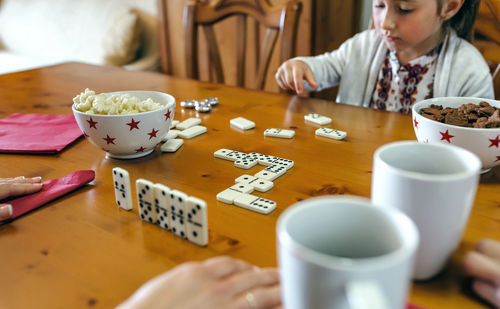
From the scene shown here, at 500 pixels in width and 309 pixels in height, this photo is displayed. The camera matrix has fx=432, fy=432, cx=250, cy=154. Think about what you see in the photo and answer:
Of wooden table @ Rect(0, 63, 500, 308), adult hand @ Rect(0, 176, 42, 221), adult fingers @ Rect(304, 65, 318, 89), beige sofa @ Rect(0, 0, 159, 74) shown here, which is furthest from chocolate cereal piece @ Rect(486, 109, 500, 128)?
beige sofa @ Rect(0, 0, 159, 74)

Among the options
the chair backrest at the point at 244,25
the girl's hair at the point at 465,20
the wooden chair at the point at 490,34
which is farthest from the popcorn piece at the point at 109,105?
the wooden chair at the point at 490,34

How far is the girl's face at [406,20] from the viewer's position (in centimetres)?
134

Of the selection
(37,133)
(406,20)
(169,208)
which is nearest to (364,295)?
(169,208)

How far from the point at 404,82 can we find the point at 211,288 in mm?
1349

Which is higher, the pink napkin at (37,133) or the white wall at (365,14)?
the white wall at (365,14)

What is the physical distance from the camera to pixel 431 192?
0.45 meters

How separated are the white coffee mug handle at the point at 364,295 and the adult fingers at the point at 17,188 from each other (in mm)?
631

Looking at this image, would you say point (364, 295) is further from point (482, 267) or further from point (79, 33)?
point (79, 33)

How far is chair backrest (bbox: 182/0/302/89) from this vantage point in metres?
1.55

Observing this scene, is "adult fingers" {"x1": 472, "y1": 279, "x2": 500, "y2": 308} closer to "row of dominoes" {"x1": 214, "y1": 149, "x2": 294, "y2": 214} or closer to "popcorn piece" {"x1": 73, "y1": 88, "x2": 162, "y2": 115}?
"row of dominoes" {"x1": 214, "y1": 149, "x2": 294, "y2": 214}

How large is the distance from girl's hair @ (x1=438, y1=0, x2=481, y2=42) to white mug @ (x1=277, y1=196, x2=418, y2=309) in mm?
1310

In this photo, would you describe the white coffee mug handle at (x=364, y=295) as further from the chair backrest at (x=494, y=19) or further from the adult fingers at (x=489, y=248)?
the chair backrest at (x=494, y=19)

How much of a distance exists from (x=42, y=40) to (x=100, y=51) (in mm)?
794

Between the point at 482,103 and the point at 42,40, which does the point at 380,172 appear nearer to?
the point at 482,103
